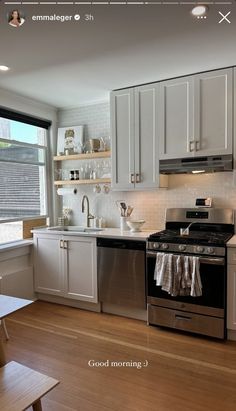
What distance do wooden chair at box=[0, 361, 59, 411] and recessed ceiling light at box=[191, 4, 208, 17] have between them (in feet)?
7.61

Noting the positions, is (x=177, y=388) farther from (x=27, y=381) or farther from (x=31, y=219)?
(x=31, y=219)

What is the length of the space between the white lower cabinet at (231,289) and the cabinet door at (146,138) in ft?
3.68

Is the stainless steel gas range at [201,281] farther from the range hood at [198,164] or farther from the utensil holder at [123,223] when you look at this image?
the utensil holder at [123,223]

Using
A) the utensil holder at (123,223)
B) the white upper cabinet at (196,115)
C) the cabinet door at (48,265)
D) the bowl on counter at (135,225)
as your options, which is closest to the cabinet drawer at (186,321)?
the bowl on counter at (135,225)

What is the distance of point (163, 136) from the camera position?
315cm

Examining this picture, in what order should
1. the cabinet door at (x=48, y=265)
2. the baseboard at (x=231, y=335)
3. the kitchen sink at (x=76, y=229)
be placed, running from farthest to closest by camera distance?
the kitchen sink at (x=76, y=229) < the cabinet door at (x=48, y=265) < the baseboard at (x=231, y=335)

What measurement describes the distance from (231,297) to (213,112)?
1792mm

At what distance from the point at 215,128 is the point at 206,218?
39.1 inches

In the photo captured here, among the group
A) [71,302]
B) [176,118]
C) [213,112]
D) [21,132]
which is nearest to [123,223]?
[71,302]

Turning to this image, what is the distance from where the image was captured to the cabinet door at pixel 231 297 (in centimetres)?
261

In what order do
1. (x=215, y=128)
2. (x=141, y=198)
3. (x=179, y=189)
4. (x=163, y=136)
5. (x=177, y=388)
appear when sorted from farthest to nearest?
1. (x=141, y=198)
2. (x=179, y=189)
3. (x=163, y=136)
4. (x=215, y=128)
5. (x=177, y=388)

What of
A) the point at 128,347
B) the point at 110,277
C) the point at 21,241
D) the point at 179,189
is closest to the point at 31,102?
the point at 21,241

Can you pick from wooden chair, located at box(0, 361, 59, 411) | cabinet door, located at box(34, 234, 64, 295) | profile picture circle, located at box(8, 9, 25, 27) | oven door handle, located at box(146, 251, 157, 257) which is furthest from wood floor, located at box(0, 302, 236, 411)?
profile picture circle, located at box(8, 9, 25, 27)

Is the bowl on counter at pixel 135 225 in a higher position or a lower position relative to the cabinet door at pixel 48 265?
higher
